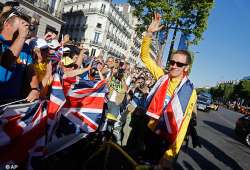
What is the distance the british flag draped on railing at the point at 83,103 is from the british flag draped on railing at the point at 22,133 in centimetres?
78

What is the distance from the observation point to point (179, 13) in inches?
1083

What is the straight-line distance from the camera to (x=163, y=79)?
11.8ft

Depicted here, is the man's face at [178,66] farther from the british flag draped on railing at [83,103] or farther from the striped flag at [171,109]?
the british flag draped on railing at [83,103]

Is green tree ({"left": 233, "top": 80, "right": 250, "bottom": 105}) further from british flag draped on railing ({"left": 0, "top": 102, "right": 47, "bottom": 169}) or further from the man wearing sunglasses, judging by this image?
british flag draped on railing ({"left": 0, "top": 102, "right": 47, "bottom": 169})

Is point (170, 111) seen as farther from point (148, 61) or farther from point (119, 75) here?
point (119, 75)

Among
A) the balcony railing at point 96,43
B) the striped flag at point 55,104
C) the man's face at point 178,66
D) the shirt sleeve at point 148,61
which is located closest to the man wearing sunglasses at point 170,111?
the man's face at point 178,66

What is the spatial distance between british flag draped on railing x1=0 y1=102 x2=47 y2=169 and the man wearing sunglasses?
3.91 ft

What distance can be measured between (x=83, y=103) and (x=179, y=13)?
2376cm

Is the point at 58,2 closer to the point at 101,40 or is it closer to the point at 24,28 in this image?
the point at 101,40

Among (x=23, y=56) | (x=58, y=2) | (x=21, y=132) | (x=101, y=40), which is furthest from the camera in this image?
(x=101, y=40)

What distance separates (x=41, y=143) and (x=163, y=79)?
151 cm

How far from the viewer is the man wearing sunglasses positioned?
3.07 m

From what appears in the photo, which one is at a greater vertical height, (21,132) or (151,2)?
(151,2)

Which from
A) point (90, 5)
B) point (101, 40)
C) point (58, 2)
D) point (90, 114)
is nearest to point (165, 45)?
point (58, 2)
